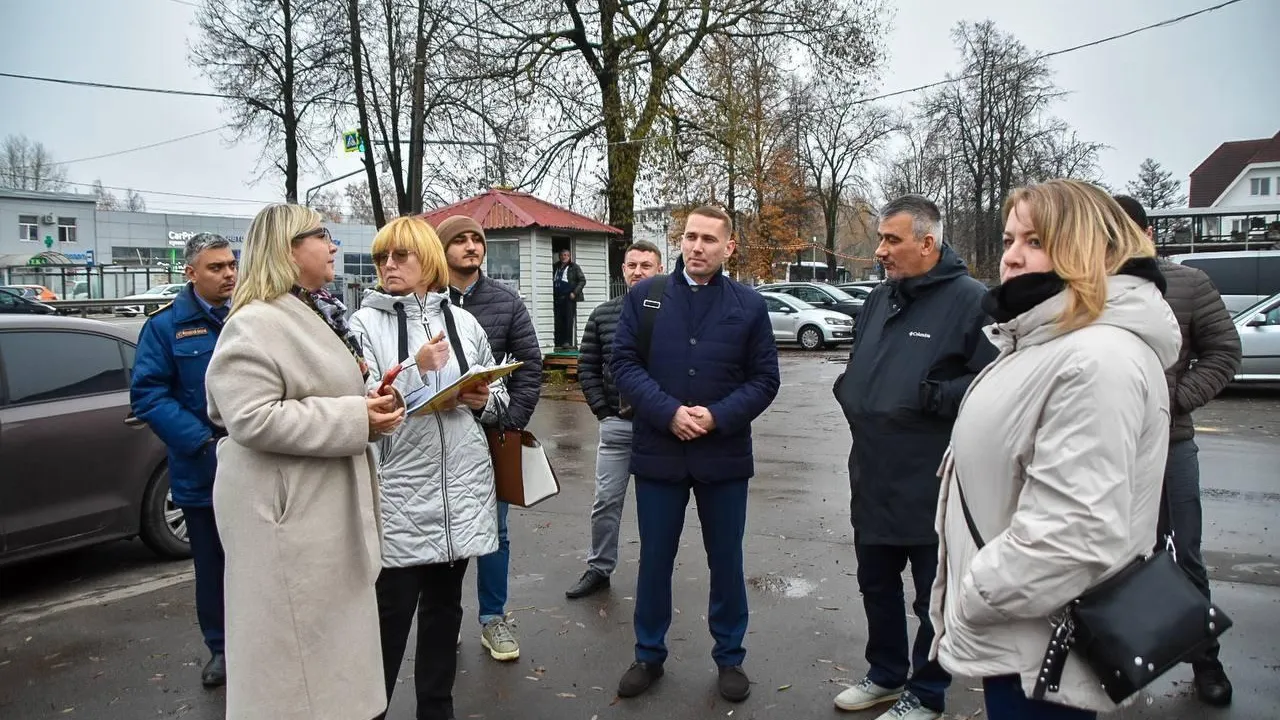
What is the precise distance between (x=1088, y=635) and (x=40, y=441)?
556 cm

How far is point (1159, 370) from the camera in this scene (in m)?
2.06

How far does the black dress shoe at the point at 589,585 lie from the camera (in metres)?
5.20

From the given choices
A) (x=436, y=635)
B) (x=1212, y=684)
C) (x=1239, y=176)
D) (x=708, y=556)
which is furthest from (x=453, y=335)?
(x=1239, y=176)

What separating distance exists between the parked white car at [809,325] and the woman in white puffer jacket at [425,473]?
65.8ft

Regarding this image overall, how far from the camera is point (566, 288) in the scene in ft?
56.6

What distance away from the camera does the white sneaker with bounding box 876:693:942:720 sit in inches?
140

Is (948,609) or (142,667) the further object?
(142,667)

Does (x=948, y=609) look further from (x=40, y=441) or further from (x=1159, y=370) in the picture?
(x=40, y=441)

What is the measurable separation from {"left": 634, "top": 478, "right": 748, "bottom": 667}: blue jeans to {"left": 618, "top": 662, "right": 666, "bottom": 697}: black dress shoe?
4 cm

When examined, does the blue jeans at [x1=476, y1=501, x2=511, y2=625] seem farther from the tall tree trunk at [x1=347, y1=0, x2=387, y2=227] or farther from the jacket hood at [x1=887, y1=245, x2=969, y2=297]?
the tall tree trunk at [x1=347, y1=0, x2=387, y2=227]

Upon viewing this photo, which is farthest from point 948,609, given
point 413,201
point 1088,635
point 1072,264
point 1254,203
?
point 1254,203

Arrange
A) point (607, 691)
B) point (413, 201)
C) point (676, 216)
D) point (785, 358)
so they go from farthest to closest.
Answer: point (676, 216) → point (785, 358) → point (413, 201) → point (607, 691)

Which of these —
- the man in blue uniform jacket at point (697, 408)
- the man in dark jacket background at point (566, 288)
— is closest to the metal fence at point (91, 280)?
the man in dark jacket background at point (566, 288)

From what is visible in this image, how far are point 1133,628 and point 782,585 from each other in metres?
3.51
